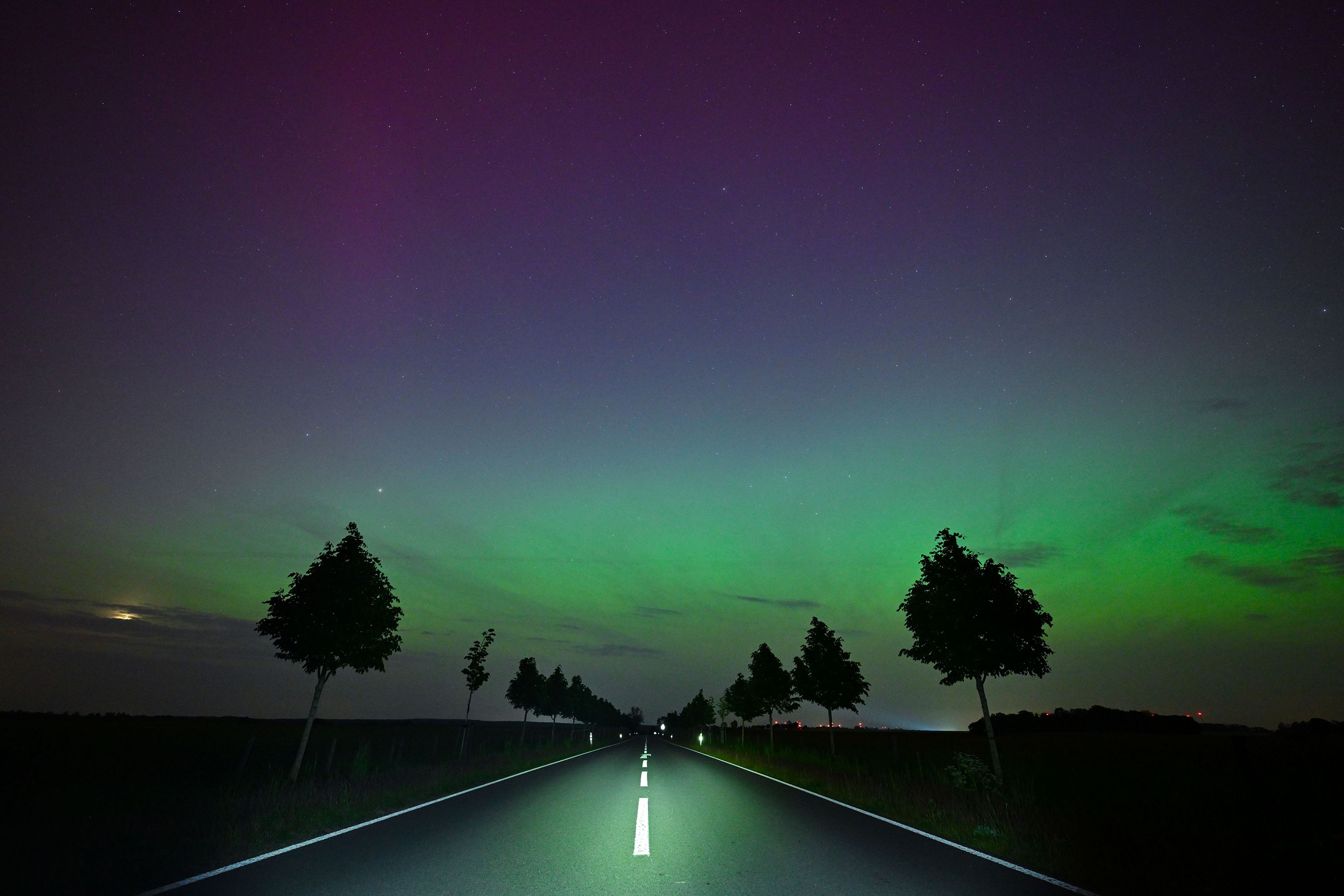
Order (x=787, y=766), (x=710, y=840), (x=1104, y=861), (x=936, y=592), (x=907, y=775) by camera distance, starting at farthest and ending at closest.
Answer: (x=787, y=766)
(x=936, y=592)
(x=907, y=775)
(x=710, y=840)
(x=1104, y=861)

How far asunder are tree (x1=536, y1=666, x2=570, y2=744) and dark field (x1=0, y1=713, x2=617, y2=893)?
46.4m

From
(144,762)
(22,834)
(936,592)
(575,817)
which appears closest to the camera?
(22,834)

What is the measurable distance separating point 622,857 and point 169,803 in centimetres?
1260

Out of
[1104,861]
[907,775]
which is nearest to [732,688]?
[907,775]

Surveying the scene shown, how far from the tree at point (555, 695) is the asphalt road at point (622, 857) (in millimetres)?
68149

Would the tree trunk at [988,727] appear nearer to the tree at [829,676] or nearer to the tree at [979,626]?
Answer: the tree at [979,626]

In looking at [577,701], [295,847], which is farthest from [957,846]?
[577,701]

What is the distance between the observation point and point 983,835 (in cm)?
768

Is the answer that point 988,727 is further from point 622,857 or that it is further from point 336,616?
point 336,616

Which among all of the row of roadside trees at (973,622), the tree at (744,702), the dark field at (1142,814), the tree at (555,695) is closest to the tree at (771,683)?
the tree at (744,702)

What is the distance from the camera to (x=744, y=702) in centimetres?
5100

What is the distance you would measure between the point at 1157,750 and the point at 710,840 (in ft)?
151

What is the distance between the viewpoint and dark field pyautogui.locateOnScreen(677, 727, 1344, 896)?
18.0ft

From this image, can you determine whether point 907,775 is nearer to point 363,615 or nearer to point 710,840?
Result: point 710,840
